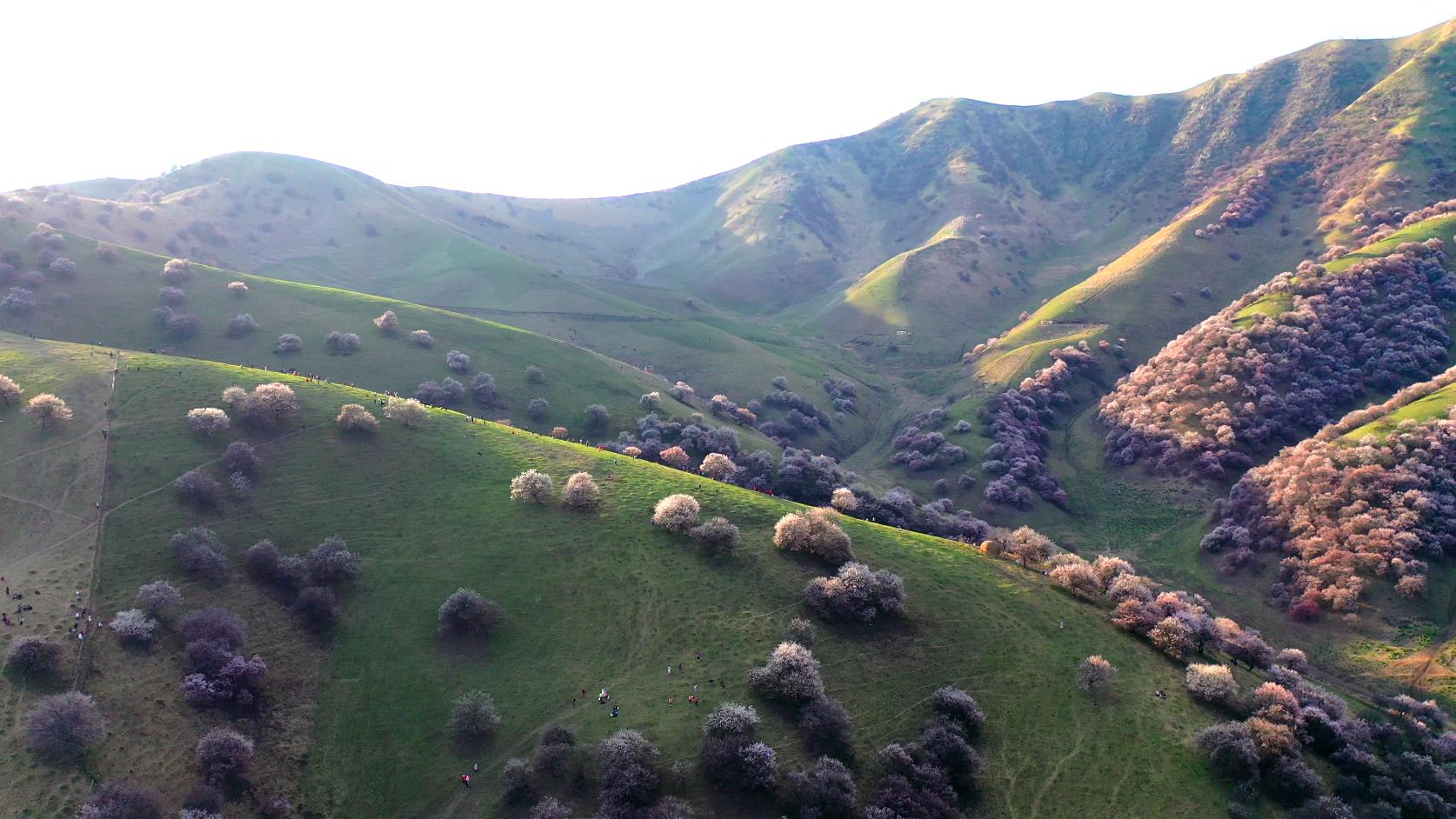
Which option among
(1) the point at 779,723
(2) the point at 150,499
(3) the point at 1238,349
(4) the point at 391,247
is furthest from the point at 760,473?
(4) the point at 391,247

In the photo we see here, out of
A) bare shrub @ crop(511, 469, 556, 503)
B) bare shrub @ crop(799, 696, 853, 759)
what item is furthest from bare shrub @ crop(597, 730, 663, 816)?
bare shrub @ crop(511, 469, 556, 503)

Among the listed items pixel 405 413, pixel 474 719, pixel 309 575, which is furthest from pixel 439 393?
pixel 474 719

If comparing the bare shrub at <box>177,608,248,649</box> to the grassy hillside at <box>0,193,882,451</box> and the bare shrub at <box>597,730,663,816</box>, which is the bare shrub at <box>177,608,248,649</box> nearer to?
the bare shrub at <box>597,730,663,816</box>

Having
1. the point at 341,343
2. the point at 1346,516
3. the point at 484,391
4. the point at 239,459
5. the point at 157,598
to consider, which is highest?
the point at 341,343

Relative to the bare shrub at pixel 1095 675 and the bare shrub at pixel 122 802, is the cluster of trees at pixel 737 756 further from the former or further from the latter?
the bare shrub at pixel 122 802

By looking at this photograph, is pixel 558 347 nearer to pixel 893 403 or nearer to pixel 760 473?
pixel 760 473

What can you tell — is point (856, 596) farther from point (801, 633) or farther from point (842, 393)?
point (842, 393)

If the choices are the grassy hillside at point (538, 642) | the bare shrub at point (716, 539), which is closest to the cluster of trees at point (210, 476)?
the grassy hillside at point (538, 642)
